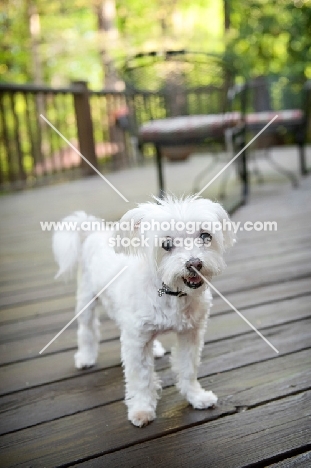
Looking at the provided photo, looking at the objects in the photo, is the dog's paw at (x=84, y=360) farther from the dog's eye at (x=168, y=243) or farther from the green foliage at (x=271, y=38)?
the green foliage at (x=271, y=38)

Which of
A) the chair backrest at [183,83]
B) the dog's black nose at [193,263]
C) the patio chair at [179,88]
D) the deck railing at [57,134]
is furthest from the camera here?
the deck railing at [57,134]

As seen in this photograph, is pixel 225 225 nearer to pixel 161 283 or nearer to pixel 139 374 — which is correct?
pixel 161 283

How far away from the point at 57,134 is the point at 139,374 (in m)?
5.48

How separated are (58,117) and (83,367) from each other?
4745mm

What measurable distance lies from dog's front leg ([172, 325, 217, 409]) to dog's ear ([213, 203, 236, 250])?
0.81ft

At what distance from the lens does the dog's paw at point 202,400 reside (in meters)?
1.23

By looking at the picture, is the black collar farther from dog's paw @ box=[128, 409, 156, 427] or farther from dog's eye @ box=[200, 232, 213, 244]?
dog's paw @ box=[128, 409, 156, 427]

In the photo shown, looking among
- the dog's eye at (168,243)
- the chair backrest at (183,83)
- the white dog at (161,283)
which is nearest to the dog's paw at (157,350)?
the white dog at (161,283)

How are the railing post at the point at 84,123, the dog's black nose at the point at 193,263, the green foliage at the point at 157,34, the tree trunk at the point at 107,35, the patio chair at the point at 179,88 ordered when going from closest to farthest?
the dog's black nose at the point at 193,263 < the patio chair at the point at 179,88 < the railing post at the point at 84,123 < the green foliage at the point at 157,34 < the tree trunk at the point at 107,35

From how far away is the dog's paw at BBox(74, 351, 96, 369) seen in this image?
1.48 m

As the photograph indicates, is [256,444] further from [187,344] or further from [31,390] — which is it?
[31,390]

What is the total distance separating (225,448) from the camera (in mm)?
1065

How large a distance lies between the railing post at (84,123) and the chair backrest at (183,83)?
7.20 ft

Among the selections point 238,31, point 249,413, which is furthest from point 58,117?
point 249,413
